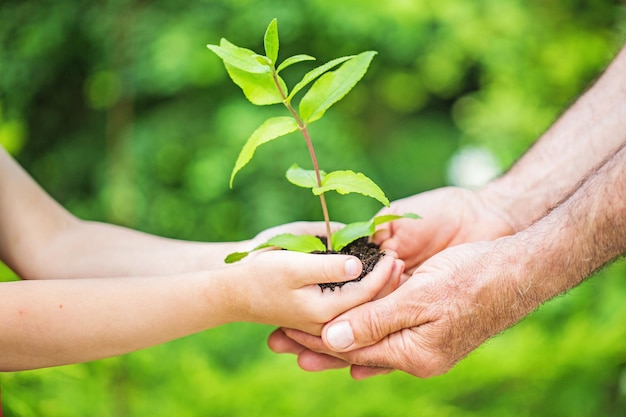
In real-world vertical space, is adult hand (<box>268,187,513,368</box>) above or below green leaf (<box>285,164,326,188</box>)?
below

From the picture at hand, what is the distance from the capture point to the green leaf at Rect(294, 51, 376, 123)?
139 cm

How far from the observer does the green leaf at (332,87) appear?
1.39m

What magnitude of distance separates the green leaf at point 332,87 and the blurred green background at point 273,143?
43.2 inches

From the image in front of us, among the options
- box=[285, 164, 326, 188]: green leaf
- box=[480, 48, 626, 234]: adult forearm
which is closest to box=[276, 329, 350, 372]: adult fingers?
box=[285, 164, 326, 188]: green leaf

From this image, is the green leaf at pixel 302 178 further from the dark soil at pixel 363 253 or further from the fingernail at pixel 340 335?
the fingernail at pixel 340 335

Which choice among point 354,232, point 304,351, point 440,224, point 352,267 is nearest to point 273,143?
point 440,224

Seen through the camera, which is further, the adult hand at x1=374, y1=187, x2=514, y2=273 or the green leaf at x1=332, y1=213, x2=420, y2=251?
the adult hand at x1=374, y1=187, x2=514, y2=273

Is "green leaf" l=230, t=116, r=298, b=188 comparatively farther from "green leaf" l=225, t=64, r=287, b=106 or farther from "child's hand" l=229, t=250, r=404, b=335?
"child's hand" l=229, t=250, r=404, b=335

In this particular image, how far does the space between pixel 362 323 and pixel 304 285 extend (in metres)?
0.15

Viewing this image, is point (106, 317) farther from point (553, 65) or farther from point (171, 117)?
point (553, 65)

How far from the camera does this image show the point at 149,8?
3.18m

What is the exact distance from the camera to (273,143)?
295 cm

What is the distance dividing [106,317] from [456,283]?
705 millimetres

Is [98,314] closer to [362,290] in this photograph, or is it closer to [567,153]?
[362,290]
